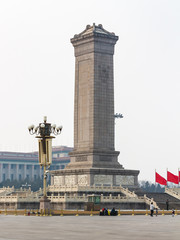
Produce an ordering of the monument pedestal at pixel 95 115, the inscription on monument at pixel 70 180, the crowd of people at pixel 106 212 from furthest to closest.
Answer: the monument pedestal at pixel 95 115 → the inscription on monument at pixel 70 180 → the crowd of people at pixel 106 212

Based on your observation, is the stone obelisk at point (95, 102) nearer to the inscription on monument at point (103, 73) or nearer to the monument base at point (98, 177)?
the inscription on monument at point (103, 73)

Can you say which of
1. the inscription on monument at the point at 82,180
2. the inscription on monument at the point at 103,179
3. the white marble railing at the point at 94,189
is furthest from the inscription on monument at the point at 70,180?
the white marble railing at the point at 94,189

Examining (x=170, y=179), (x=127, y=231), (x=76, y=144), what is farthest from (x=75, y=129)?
(x=127, y=231)

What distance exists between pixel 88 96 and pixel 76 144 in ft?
28.2

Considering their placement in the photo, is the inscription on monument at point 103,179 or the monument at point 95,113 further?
the monument at point 95,113

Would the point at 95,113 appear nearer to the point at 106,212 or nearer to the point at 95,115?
the point at 95,115

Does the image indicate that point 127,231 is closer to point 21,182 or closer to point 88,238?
point 88,238

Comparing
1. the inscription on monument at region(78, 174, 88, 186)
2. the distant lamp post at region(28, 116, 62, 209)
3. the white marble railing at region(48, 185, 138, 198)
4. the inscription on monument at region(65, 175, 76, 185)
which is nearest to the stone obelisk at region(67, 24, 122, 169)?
the inscription on monument at region(65, 175, 76, 185)

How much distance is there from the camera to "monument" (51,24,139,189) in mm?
93938

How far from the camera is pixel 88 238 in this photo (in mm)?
28391

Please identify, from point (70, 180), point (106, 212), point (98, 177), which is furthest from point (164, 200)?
point (106, 212)

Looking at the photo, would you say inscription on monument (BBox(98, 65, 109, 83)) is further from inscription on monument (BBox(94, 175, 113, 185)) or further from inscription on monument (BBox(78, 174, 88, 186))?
inscription on monument (BBox(78, 174, 88, 186))

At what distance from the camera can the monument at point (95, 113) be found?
93.9m

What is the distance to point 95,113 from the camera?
311 feet
